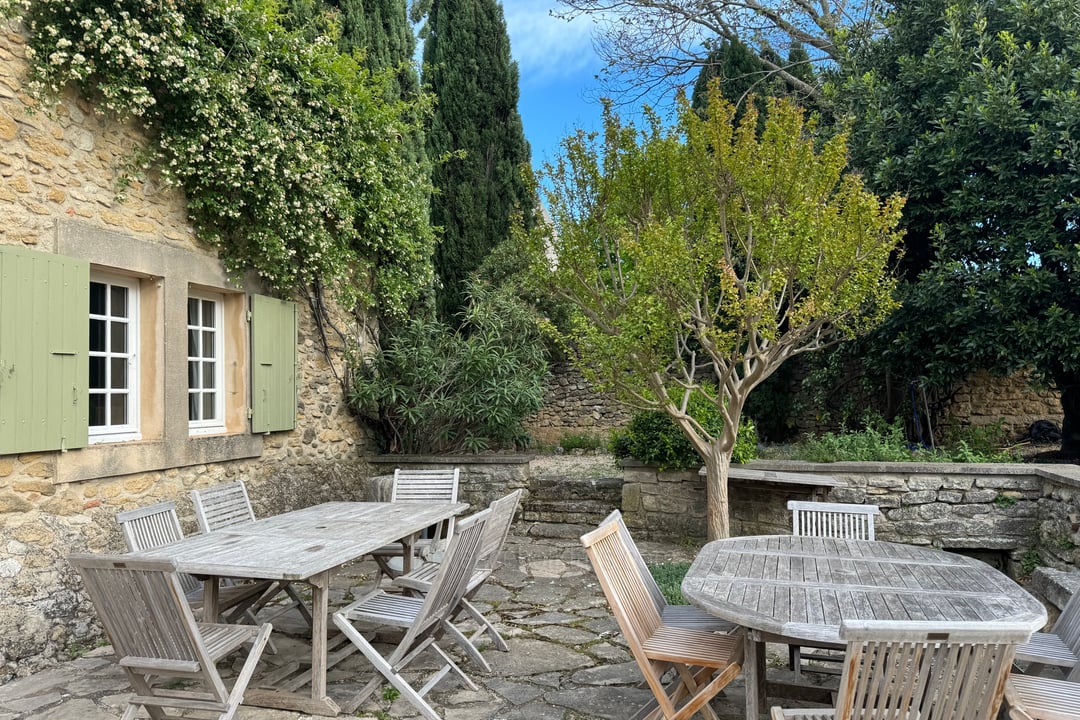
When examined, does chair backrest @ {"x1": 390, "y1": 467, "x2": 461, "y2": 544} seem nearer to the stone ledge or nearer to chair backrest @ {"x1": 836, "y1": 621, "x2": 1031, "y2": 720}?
the stone ledge

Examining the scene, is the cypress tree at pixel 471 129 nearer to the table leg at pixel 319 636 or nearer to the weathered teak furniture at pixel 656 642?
the table leg at pixel 319 636

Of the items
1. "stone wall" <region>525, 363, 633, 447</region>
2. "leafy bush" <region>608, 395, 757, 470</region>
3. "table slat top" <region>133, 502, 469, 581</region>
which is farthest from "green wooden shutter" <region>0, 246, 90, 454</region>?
"stone wall" <region>525, 363, 633, 447</region>

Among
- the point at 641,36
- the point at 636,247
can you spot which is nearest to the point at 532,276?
the point at 636,247

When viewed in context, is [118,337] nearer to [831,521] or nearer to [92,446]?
[92,446]

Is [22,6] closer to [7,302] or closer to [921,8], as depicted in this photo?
[7,302]

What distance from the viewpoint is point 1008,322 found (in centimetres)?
675

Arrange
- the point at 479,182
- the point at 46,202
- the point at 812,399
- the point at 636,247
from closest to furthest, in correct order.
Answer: the point at 46,202, the point at 636,247, the point at 812,399, the point at 479,182

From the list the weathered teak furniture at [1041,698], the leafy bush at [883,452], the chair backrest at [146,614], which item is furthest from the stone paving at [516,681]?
the leafy bush at [883,452]

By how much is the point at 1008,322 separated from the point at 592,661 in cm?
546

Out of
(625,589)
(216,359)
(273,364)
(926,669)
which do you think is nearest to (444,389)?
(273,364)

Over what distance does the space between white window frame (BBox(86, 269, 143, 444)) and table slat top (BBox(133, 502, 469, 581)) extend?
1.40 m

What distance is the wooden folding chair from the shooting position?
412 cm

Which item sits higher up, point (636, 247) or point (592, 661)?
point (636, 247)

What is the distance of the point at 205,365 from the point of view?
5.83m
